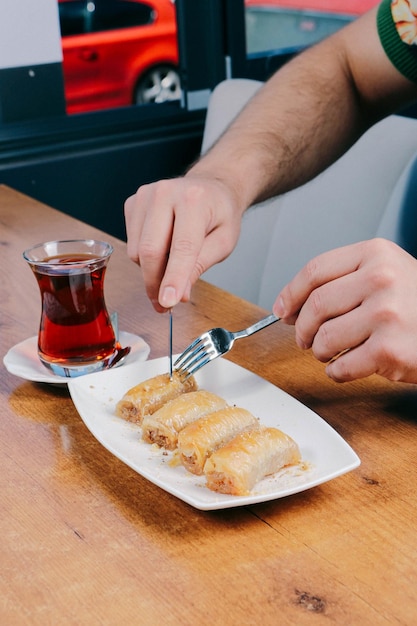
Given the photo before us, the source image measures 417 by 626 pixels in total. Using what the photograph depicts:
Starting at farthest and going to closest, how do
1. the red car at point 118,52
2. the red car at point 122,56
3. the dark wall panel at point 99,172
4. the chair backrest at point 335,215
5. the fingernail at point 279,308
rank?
the red car at point 122,56, the red car at point 118,52, the dark wall panel at point 99,172, the chair backrest at point 335,215, the fingernail at point 279,308

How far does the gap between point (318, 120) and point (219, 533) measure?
107 cm

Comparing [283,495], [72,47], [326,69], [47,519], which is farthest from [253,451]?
[72,47]

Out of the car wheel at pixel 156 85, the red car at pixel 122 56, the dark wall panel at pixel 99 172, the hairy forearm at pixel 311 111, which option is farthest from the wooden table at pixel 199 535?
the car wheel at pixel 156 85

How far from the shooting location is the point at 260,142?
147 centimetres

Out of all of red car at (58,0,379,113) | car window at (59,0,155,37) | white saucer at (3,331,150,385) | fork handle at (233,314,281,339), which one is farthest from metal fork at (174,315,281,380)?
car window at (59,0,155,37)

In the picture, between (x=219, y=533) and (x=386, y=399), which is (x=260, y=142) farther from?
(x=219, y=533)

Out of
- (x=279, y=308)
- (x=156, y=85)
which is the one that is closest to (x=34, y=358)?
(x=279, y=308)

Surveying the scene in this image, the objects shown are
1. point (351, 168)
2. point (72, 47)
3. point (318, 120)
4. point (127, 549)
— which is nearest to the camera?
point (127, 549)

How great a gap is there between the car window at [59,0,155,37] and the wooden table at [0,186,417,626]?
12.1 feet

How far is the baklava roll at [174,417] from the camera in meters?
0.88

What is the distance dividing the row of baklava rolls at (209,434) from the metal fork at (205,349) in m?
0.02

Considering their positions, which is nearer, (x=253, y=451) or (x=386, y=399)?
(x=253, y=451)

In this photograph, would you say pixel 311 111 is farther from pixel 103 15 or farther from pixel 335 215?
pixel 103 15

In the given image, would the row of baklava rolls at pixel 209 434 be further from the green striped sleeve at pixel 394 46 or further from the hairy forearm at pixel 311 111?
the green striped sleeve at pixel 394 46
